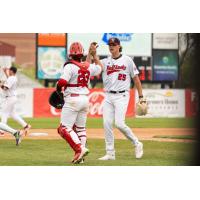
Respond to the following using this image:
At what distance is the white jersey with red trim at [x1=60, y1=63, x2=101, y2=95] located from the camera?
6961 millimetres

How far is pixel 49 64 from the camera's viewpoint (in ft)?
56.4

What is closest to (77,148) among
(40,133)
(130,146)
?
(130,146)

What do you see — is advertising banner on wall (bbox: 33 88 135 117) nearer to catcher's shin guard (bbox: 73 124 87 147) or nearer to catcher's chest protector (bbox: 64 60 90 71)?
catcher's shin guard (bbox: 73 124 87 147)

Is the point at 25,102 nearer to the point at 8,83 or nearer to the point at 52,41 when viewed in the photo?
the point at 52,41

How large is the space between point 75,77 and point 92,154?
157 centimetres

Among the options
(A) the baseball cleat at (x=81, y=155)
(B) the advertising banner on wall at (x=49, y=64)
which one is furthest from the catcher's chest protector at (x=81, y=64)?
(B) the advertising banner on wall at (x=49, y=64)

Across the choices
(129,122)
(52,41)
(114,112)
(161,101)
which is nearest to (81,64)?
(114,112)

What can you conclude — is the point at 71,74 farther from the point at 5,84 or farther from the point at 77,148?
the point at 5,84

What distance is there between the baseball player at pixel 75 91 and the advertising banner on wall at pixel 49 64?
9.27 metres

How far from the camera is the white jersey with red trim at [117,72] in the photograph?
24.4 ft

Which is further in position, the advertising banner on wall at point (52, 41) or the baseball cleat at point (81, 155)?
the advertising banner on wall at point (52, 41)

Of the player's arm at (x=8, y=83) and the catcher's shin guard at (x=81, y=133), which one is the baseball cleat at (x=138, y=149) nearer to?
the catcher's shin guard at (x=81, y=133)

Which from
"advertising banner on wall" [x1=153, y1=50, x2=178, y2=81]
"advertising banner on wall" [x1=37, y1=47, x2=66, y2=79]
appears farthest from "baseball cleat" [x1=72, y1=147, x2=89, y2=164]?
"advertising banner on wall" [x1=153, y1=50, x2=178, y2=81]

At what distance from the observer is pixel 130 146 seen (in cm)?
944
